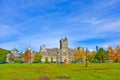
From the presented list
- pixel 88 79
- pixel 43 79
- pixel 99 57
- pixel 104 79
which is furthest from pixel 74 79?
pixel 99 57

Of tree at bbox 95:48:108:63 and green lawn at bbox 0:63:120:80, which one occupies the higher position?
tree at bbox 95:48:108:63

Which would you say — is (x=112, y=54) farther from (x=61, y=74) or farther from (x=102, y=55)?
(x=61, y=74)

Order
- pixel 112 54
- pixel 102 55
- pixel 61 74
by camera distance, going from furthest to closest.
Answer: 1. pixel 112 54
2. pixel 102 55
3. pixel 61 74

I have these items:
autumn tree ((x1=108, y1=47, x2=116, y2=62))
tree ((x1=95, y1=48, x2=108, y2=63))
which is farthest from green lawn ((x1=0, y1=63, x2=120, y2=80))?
autumn tree ((x1=108, y1=47, x2=116, y2=62))

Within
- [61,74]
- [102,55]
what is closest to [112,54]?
[102,55]

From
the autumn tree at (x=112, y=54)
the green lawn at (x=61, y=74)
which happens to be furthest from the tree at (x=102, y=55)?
the green lawn at (x=61, y=74)

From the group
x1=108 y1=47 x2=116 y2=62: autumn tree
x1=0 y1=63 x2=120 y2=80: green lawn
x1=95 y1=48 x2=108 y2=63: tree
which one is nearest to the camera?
x1=0 y1=63 x2=120 y2=80: green lawn

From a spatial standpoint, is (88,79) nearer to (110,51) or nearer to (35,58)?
(110,51)

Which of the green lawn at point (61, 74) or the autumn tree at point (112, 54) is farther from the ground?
the autumn tree at point (112, 54)

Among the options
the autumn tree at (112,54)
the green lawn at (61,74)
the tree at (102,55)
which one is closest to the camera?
the green lawn at (61,74)

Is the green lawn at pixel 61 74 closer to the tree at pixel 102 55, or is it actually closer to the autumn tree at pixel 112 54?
the tree at pixel 102 55

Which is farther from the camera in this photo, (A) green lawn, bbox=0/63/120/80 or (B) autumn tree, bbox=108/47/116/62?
(B) autumn tree, bbox=108/47/116/62

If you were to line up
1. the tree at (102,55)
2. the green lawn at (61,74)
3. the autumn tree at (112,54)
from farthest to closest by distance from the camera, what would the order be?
the tree at (102,55) < the autumn tree at (112,54) < the green lawn at (61,74)

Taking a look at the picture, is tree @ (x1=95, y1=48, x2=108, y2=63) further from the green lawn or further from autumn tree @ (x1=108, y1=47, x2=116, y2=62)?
the green lawn
